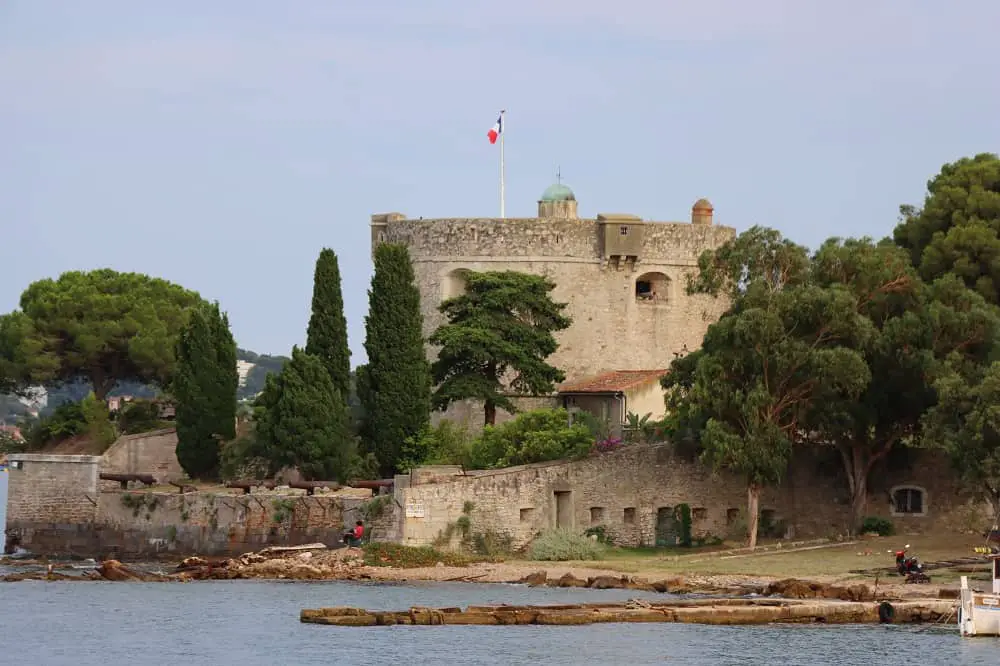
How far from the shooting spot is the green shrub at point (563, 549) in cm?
5403

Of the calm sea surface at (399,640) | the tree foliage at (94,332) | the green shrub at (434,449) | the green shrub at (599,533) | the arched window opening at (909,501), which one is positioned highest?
the tree foliage at (94,332)

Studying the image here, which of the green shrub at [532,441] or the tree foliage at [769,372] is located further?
the green shrub at [532,441]

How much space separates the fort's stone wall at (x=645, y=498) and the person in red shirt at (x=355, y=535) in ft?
3.69

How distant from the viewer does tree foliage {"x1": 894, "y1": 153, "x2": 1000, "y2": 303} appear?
188 ft

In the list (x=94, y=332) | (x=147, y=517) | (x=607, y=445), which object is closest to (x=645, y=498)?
(x=607, y=445)

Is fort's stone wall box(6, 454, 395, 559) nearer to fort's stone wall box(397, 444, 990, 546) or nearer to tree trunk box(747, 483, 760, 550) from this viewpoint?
fort's stone wall box(397, 444, 990, 546)

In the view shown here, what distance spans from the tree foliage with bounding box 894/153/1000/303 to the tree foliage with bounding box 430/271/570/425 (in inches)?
368

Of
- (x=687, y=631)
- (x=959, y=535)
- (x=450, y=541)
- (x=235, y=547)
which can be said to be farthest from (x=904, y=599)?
(x=235, y=547)

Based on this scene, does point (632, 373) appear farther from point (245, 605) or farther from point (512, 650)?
point (512, 650)

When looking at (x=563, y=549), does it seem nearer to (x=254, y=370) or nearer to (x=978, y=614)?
(x=978, y=614)

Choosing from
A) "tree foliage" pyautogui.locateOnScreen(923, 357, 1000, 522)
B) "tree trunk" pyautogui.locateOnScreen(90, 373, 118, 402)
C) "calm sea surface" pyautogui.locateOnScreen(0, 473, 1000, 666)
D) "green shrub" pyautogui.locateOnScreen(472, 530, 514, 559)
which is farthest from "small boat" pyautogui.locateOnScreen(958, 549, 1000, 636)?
"tree trunk" pyautogui.locateOnScreen(90, 373, 118, 402)

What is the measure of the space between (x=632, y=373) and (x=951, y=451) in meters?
14.0

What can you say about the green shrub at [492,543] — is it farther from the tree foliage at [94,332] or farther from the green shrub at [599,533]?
the tree foliage at [94,332]

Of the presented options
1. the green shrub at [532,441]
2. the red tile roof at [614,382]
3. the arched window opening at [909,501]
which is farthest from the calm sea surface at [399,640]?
the red tile roof at [614,382]
